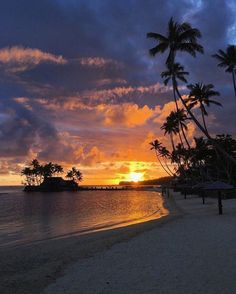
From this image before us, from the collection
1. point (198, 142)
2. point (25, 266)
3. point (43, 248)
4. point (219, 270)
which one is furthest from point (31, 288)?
point (198, 142)

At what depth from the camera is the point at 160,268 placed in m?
10.0

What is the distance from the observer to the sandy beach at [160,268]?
8352 mm

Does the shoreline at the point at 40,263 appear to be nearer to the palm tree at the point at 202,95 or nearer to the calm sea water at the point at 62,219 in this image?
the calm sea water at the point at 62,219

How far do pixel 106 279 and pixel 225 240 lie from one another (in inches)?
255

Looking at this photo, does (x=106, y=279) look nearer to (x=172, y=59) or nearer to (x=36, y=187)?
(x=172, y=59)

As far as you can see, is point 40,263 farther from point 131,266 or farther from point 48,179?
point 48,179

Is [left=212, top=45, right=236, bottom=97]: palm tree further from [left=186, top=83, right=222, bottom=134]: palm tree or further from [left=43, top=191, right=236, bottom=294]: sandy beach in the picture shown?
[left=43, top=191, right=236, bottom=294]: sandy beach

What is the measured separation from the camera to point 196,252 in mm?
11992

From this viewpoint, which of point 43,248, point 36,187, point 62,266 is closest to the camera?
point 62,266

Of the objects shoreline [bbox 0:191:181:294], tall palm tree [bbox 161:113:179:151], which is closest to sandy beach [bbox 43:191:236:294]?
shoreline [bbox 0:191:181:294]

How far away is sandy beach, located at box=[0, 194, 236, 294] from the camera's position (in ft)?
28.0

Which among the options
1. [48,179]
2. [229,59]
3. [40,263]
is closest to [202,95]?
[229,59]

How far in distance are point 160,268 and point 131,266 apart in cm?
96

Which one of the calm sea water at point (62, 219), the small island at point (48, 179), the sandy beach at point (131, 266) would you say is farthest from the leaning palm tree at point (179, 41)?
the small island at point (48, 179)
